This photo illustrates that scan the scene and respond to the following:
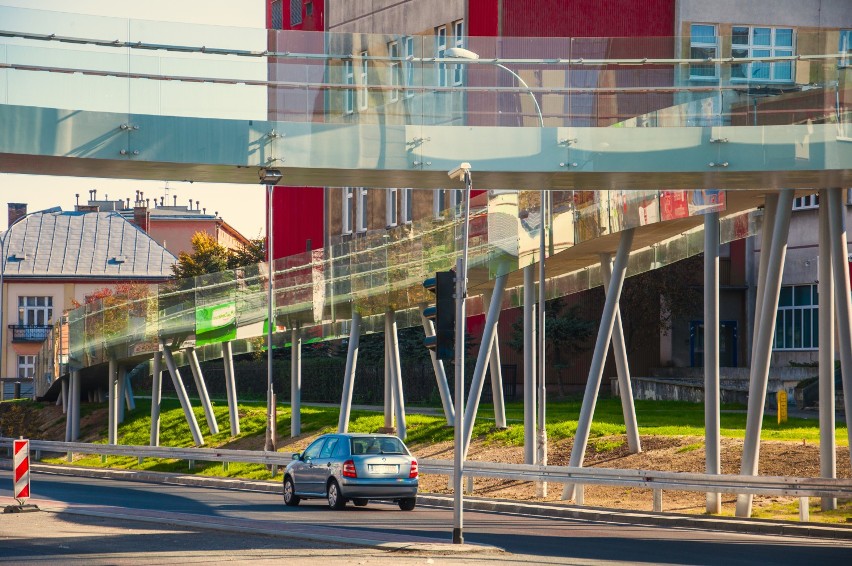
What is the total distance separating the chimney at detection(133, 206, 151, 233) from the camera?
117875 millimetres

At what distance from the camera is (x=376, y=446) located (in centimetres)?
2511

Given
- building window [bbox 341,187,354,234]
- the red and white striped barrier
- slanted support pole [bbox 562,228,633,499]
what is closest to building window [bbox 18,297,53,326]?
building window [bbox 341,187,354,234]

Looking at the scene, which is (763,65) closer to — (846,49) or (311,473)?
(846,49)

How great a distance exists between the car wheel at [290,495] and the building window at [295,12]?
49.6m

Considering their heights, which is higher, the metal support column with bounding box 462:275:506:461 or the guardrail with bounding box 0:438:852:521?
the metal support column with bounding box 462:275:506:461

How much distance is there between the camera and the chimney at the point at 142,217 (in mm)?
117875

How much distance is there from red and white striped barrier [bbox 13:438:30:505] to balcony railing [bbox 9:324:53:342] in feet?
257

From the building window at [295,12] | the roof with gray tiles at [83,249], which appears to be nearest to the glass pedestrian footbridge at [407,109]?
the building window at [295,12]

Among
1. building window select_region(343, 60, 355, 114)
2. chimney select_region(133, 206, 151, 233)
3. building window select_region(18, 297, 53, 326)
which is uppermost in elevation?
chimney select_region(133, 206, 151, 233)

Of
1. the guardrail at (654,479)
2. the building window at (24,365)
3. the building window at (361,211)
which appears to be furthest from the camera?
the building window at (24,365)

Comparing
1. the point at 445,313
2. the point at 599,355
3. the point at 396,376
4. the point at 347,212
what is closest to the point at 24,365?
the point at 347,212

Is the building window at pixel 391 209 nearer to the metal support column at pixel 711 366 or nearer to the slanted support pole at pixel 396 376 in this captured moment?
the slanted support pole at pixel 396 376

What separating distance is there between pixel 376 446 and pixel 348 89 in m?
6.80

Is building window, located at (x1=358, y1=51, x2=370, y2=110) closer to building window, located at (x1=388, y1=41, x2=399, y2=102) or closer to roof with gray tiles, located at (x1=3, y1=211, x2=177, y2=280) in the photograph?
building window, located at (x1=388, y1=41, x2=399, y2=102)
